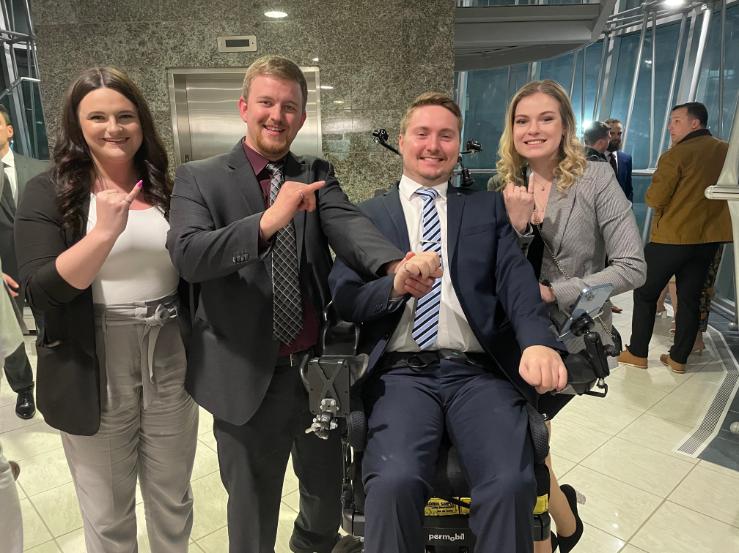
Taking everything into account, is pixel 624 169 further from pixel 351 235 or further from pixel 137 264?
pixel 137 264

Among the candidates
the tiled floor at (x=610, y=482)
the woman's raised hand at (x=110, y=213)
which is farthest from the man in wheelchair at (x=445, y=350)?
the tiled floor at (x=610, y=482)

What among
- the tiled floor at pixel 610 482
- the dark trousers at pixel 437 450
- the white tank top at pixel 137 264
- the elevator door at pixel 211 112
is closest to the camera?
the dark trousers at pixel 437 450

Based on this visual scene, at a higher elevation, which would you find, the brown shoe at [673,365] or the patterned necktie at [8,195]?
the patterned necktie at [8,195]

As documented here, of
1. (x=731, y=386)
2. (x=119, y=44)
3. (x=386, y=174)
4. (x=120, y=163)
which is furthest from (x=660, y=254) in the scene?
(x=119, y=44)

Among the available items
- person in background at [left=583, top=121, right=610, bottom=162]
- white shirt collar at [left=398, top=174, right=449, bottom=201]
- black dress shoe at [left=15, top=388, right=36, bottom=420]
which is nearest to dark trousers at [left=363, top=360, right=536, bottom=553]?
white shirt collar at [left=398, top=174, right=449, bottom=201]

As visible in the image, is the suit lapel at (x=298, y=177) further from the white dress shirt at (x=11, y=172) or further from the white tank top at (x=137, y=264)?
the white dress shirt at (x=11, y=172)

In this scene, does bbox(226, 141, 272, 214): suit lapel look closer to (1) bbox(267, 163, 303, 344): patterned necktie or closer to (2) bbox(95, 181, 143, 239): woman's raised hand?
(1) bbox(267, 163, 303, 344): patterned necktie

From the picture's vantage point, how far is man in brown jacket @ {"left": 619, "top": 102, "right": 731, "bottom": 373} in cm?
426

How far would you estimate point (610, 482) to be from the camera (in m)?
2.92

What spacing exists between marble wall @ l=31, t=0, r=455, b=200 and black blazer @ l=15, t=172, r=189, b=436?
12.1 ft

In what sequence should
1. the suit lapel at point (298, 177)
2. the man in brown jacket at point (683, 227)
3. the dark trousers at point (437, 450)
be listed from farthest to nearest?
the man in brown jacket at point (683, 227) < the suit lapel at point (298, 177) < the dark trousers at point (437, 450)

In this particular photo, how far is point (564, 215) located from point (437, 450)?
3.34 ft

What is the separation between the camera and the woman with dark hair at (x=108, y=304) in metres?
1.49

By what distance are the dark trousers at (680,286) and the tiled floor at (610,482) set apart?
0.56 meters
